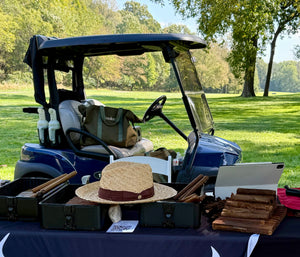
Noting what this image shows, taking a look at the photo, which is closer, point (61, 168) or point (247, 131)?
point (61, 168)

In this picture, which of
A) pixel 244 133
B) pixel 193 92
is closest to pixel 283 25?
pixel 244 133

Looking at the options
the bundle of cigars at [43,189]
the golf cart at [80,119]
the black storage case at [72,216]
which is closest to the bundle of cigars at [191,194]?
the black storage case at [72,216]

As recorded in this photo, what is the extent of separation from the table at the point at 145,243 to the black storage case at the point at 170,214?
3 cm

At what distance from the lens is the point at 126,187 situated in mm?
2279

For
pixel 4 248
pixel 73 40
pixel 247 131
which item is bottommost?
pixel 247 131

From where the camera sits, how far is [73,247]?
84.6 inches

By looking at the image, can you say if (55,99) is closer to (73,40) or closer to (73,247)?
(73,40)

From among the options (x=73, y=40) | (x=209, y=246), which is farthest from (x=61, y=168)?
(x=209, y=246)

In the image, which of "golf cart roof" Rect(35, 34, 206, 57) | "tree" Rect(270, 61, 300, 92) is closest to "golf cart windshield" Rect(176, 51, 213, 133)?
"golf cart roof" Rect(35, 34, 206, 57)

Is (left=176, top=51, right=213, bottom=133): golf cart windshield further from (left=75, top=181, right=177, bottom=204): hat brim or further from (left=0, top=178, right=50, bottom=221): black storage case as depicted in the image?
(left=0, top=178, right=50, bottom=221): black storage case

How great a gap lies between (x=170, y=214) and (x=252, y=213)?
0.43 m

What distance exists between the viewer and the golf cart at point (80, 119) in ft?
11.6

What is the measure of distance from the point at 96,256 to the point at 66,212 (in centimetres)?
27

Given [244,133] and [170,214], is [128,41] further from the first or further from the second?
[244,133]
